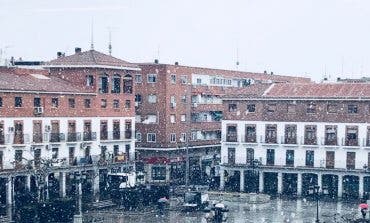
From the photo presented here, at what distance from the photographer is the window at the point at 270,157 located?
224ft

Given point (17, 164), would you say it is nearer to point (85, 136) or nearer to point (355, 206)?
point (85, 136)

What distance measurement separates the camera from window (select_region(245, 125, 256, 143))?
69688 mm

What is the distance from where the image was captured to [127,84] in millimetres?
72188

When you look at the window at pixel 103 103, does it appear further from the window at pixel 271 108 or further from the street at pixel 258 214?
the window at pixel 271 108

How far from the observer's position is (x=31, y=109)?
6006 centimetres

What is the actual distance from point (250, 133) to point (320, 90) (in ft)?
25.3

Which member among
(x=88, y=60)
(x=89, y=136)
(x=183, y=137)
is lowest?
(x=183, y=137)

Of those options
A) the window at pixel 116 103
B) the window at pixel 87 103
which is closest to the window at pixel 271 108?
the window at pixel 116 103

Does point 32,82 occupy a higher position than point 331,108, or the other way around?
point 32,82

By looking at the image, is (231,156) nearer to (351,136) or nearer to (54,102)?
(351,136)

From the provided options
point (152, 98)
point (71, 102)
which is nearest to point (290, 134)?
point (152, 98)

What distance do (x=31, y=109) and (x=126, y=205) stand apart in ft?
36.5

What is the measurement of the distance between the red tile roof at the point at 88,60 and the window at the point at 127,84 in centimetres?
131

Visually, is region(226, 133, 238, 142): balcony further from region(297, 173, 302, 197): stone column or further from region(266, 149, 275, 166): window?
region(297, 173, 302, 197): stone column
